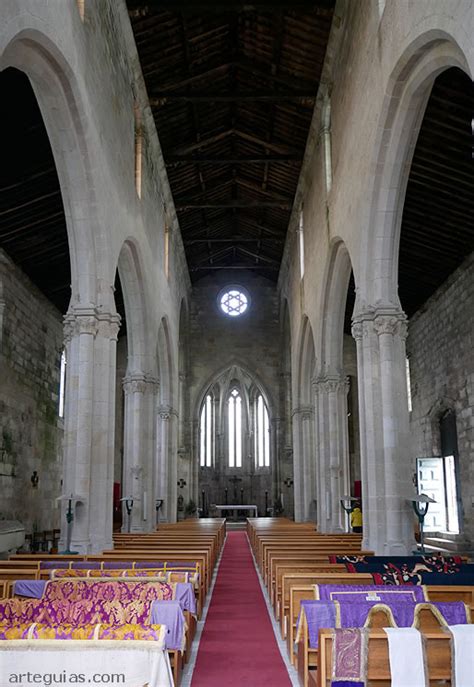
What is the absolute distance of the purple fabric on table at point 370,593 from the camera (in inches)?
215

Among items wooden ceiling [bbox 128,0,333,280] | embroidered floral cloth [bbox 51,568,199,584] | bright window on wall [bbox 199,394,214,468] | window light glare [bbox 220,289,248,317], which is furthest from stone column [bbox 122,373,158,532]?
bright window on wall [bbox 199,394,214,468]

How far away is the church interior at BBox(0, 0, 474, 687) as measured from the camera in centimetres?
535

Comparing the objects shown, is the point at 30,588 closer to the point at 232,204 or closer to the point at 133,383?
the point at 133,383

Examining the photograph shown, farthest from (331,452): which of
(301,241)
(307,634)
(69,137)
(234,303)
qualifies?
(234,303)

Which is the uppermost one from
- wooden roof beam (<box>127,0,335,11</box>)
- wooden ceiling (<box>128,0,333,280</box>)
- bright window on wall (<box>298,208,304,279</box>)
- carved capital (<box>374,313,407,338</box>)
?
wooden ceiling (<box>128,0,333,280</box>)

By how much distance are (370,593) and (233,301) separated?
27.1 m

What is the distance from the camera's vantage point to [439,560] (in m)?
8.78

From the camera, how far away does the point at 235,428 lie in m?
35.7

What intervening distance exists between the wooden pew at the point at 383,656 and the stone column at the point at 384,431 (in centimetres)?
712

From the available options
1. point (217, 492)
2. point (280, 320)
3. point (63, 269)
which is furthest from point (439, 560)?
point (217, 492)

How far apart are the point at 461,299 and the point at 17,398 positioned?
1160cm

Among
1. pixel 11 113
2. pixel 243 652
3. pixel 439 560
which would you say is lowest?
pixel 243 652

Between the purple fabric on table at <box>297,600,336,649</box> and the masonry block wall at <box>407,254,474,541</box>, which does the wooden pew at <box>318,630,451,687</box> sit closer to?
the purple fabric on table at <box>297,600,336,649</box>

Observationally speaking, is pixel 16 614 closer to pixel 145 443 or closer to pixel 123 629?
pixel 123 629
